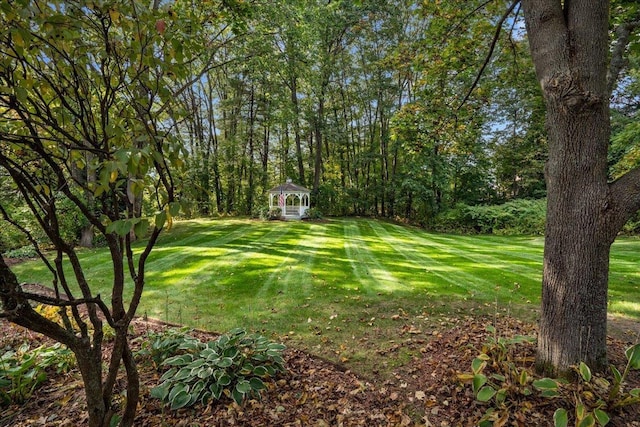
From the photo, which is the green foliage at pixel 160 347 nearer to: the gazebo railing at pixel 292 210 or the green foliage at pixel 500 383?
the green foliage at pixel 500 383

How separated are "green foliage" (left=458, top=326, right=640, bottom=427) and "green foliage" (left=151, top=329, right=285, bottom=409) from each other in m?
1.51

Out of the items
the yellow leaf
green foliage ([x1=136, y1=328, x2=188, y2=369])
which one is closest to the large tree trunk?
the yellow leaf

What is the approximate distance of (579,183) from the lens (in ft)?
6.93

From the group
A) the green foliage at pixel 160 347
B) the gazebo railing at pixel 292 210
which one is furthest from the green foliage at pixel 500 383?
the gazebo railing at pixel 292 210

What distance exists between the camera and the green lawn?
12.1 ft

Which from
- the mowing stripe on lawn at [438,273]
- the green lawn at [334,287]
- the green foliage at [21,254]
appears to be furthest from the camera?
the green foliage at [21,254]

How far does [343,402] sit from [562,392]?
1.47 m

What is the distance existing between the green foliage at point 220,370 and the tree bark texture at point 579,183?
214 cm

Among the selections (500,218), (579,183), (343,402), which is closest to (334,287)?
(343,402)

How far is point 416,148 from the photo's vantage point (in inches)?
173

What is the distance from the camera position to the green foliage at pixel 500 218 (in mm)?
14298

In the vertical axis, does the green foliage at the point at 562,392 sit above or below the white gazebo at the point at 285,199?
below

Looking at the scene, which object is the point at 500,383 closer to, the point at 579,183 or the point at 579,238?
the point at 579,238

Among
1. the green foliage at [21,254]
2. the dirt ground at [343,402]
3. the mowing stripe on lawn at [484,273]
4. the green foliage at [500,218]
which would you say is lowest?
the dirt ground at [343,402]
